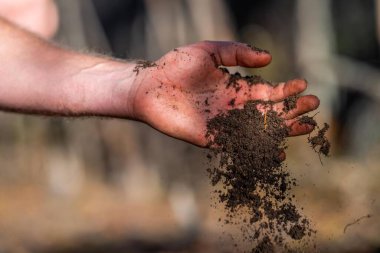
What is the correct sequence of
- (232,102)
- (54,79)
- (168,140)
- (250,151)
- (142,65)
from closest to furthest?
1. (250,151)
2. (232,102)
3. (142,65)
4. (54,79)
5. (168,140)

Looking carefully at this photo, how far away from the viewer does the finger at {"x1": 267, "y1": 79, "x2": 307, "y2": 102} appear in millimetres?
3211

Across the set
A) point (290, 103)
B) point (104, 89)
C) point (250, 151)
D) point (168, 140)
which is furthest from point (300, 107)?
point (168, 140)

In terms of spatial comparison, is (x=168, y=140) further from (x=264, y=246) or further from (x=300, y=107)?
(x=300, y=107)

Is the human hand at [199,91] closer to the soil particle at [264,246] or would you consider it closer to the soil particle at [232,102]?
the soil particle at [232,102]

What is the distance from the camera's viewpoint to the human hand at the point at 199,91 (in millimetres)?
3232

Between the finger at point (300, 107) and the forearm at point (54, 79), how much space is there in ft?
2.08

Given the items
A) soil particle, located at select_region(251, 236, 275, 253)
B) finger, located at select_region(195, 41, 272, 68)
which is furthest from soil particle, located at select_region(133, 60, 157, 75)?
soil particle, located at select_region(251, 236, 275, 253)

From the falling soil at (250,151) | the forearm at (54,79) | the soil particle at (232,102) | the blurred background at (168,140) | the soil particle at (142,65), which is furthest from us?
the blurred background at (168,140)

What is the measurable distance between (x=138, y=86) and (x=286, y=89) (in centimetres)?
59

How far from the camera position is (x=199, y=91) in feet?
10.9

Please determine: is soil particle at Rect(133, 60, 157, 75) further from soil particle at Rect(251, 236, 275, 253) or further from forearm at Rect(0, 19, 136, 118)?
soil particle at Rect(251, 236, 275, 253)

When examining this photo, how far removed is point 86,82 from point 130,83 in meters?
0.25

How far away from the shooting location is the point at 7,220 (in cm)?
674

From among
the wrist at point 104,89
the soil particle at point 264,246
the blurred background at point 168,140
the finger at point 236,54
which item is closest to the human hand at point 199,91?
the finger at point 236,54
